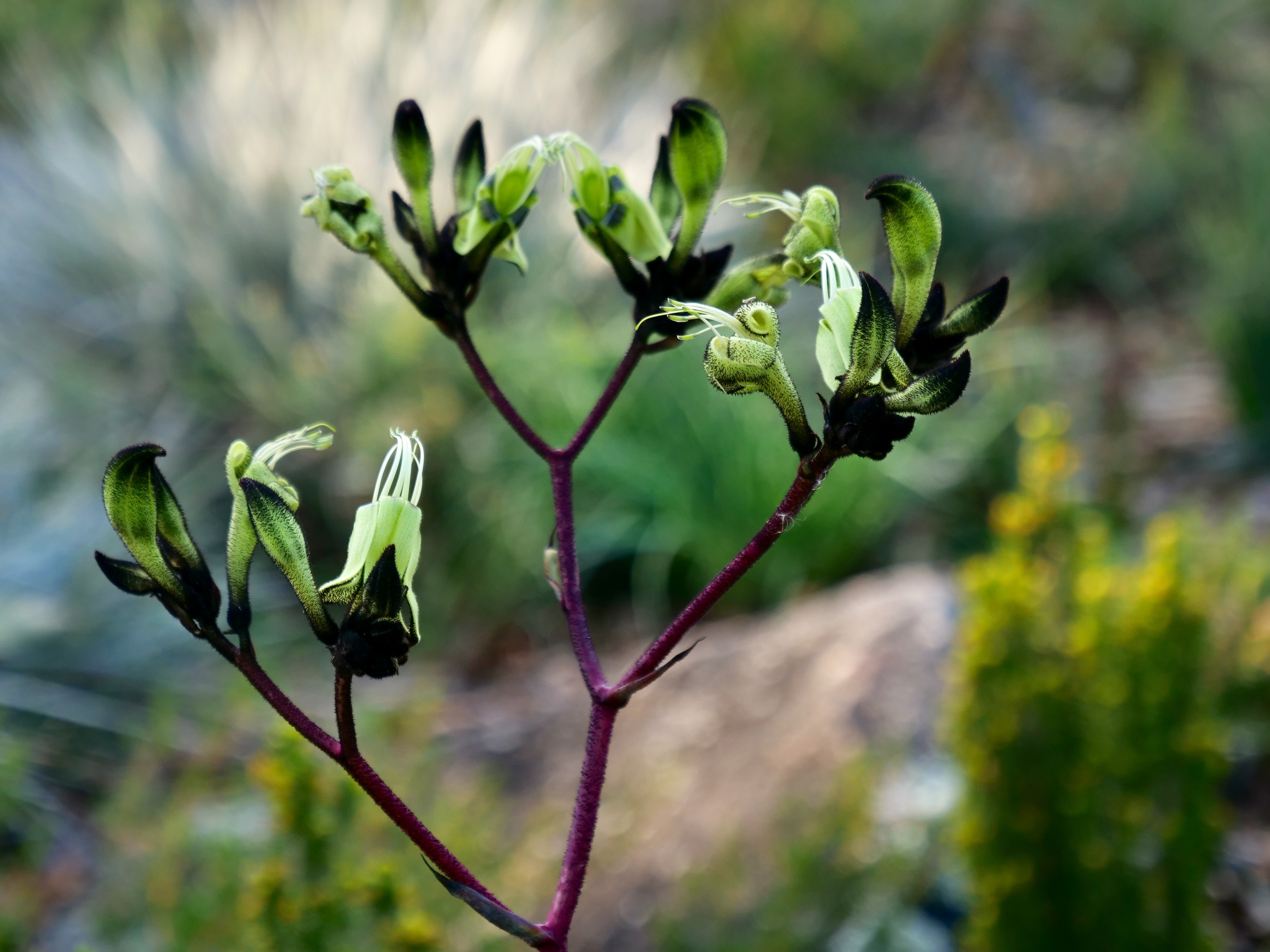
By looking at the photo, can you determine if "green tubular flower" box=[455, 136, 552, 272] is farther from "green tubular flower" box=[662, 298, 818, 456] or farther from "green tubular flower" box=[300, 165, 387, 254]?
"green tubular flower" box=[662, 298, 818, 456]

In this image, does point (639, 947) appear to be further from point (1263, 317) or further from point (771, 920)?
point (1263, 317)

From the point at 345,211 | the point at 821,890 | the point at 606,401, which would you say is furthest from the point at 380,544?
the point at 821,890

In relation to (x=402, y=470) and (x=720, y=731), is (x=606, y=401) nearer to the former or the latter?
(x=402, y=470)

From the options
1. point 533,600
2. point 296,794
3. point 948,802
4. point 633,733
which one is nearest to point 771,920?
point 948,802

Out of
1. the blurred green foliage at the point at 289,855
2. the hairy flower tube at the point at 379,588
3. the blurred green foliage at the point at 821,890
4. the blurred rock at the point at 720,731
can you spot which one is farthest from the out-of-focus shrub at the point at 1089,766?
the hairy flower tube at the point at 379,588

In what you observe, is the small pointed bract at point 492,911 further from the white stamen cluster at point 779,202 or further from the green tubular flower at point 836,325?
the white stamen cluster at point 779,202

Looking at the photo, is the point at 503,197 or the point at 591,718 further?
the point at 503,197
